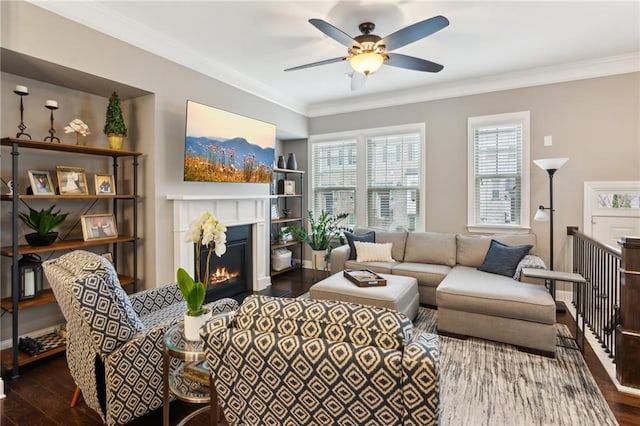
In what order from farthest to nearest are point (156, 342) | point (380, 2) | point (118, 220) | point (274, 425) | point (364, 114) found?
1. point (364, 114)
2. point (118, 220)
3. point (380, 2)
4. point (156, 342)
5. point (274, 425)

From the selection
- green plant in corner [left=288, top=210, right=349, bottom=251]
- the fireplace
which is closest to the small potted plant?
the fireplace

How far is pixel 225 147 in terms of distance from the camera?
152 inches

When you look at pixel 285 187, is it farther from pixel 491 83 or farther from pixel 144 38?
pixel 491 83

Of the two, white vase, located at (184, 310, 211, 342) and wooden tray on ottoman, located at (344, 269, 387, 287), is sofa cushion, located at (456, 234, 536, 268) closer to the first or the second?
wooden tray on ottoman, located at (344, 269, 387, 287)

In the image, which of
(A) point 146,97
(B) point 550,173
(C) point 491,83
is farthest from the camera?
(C) point 491,83

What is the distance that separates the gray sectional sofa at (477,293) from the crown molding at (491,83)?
1.97m

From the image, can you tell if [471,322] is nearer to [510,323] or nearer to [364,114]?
[510,323]

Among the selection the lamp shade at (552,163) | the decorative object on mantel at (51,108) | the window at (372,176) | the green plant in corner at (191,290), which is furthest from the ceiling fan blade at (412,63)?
the decorative object on mantel at (51,108)

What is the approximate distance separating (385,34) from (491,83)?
1.99m

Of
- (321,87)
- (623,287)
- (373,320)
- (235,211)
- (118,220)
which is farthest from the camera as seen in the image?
(321,87)

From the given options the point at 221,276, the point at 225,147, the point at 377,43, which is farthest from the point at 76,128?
the point at 377,43

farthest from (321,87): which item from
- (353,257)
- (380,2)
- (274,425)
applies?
(274,425)

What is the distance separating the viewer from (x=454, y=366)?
255 cm

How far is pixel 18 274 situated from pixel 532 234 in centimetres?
505
